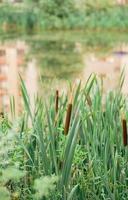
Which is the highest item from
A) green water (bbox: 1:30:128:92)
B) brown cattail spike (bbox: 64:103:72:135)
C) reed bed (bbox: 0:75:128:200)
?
brown cattail spike (bbox: 64:103:72:135)

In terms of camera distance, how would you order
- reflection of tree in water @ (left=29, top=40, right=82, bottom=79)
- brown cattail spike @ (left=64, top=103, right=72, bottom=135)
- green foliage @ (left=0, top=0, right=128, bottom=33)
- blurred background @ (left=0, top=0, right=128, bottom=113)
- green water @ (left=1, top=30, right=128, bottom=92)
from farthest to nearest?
green foliage @ (left=0, top=0, right=128, bottom=33) → blurred background @ (left=0, top=0, right=128, bottom=113) → green water @ (left=1, top=30, right=128, bottom=92) → reflection of tree in water @ (left=29, top=40, right=82, bottom=79) → brown cattail spike @ (left=64, top=103, right=72, bottom=135)

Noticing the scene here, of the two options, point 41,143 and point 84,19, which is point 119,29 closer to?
point 84,19

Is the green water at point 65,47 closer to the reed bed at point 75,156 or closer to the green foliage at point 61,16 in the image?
the green foliage at point 61,16

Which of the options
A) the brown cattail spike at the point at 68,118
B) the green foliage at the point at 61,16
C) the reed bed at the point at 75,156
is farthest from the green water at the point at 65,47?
the brown cattail spike at the point at 68,118

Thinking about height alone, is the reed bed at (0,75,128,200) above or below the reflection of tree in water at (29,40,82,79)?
above

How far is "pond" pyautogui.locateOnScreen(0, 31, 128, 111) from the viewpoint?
808 centimetres

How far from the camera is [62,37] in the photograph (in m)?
14.2

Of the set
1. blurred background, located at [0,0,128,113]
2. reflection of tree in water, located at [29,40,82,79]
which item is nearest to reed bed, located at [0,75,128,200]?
blurred background, located at [0,0,128,113]

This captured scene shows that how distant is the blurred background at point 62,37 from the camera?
30.2ft

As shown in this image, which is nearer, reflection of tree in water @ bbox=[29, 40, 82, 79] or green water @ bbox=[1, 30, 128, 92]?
reflection of tree in water @ bbox=[29, 40, 82, 79]

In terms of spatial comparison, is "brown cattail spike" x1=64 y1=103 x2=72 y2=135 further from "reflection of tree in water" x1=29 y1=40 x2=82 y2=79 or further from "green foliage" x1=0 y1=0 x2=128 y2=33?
"green foliage" x1=0 y1=0 x2=128 y2=33

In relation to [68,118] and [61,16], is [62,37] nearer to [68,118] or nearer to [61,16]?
[61,16]

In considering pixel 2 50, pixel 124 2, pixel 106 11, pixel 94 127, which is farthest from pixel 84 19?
pixel 94 127

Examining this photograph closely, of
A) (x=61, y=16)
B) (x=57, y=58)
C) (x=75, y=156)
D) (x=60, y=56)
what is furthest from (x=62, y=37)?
(x=75, y=156)
